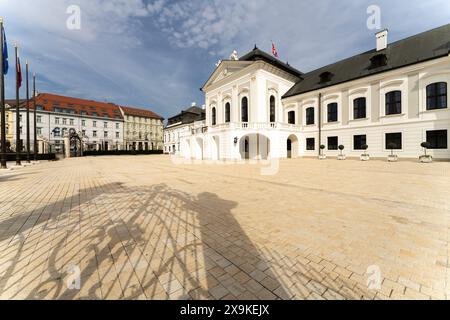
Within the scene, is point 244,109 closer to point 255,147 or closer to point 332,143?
point 255,147

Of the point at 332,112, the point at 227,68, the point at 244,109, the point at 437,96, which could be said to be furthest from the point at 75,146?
the point at 437,96

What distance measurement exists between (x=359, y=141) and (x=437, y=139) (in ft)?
20.5

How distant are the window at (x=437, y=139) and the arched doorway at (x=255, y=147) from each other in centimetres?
1531

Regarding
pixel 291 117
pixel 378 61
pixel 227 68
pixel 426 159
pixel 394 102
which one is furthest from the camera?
pixel 227 68

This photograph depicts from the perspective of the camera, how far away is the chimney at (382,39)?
77.6 ft

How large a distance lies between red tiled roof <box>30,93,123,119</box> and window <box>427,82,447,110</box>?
2942 inches

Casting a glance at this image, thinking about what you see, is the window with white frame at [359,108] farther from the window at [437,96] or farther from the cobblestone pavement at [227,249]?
the cobblestone pavement at [227,249]

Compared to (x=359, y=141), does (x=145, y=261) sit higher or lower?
lower

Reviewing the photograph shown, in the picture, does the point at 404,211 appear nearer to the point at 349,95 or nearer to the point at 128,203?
the point at 128,203

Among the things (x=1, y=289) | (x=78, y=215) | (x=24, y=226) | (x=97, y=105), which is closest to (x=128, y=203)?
(x=78, y=215)

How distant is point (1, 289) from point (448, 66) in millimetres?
28816

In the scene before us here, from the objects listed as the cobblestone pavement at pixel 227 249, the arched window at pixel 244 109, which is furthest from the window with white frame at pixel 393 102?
the cobblestone pavement at pixel 227 249

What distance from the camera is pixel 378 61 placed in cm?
2198

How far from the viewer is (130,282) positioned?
2133 mm
